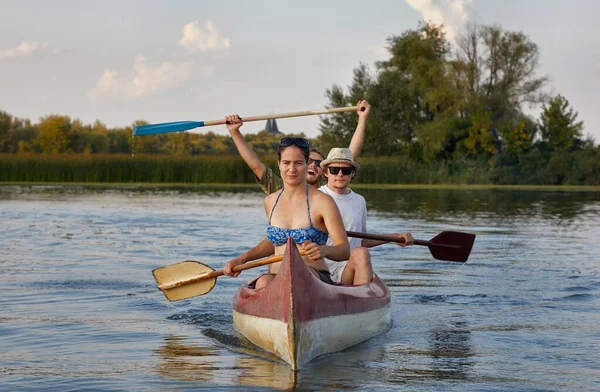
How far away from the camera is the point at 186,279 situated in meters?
8.48

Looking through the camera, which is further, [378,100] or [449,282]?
[378,100]

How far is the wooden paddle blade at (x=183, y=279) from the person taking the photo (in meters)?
8.44

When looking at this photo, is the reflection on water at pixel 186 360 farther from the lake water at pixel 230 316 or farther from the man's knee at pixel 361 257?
the man's knee at pixel 361 257

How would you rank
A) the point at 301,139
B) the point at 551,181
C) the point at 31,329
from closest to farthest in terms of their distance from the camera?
the point at 301,139, the point at 31,329, the point at 551,181

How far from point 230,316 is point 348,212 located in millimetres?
1578

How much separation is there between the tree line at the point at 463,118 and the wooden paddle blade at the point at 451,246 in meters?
31.3

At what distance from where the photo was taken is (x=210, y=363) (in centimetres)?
720

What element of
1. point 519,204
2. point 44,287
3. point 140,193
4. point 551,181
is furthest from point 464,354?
point 551,181

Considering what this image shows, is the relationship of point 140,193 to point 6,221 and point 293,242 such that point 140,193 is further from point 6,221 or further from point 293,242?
point 293,242

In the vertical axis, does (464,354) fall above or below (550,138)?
below

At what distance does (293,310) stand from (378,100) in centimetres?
4320

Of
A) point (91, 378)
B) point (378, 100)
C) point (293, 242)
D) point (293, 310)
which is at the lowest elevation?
point (91, 378)

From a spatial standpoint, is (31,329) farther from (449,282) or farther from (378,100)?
(378,100)

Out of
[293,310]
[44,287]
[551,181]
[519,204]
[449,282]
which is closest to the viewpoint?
[293,310]
